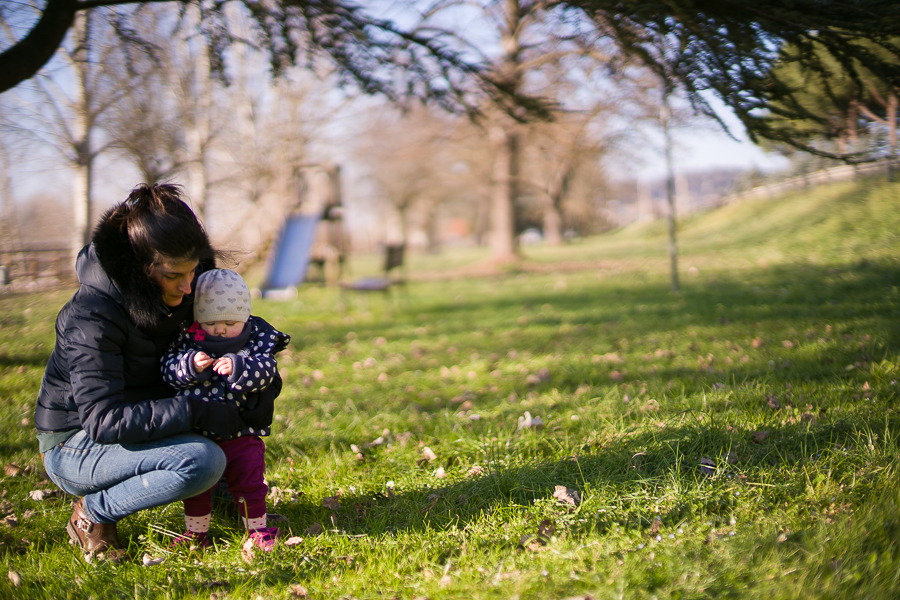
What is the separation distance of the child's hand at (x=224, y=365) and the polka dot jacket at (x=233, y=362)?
2 cm

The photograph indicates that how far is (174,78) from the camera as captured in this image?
255 inches

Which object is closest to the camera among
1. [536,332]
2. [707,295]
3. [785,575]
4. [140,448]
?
[785,575]

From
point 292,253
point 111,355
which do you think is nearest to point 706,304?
point 111,355

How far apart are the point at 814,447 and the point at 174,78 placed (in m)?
6.87

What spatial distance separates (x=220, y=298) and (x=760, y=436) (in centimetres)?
269

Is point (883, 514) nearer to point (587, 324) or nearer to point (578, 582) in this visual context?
point (578, 582)

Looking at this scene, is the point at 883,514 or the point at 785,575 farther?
the point at 883,514

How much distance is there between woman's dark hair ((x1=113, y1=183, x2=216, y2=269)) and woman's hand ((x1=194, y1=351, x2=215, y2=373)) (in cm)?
38

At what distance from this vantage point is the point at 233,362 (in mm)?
2303

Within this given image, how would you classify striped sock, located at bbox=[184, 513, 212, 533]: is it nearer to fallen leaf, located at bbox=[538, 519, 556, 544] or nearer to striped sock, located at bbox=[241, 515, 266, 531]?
striped sock, located at bbox=[241, 515, 266, 531]

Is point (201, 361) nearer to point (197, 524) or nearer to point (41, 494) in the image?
point (197, 524)

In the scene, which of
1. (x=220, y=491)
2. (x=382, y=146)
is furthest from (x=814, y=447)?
(x=382, y=146)

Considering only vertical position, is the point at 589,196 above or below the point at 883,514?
above

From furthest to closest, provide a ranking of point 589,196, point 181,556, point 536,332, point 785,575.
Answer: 1. point 589,196
2. point 536,332
3. point 181,556
4. point 785,575
